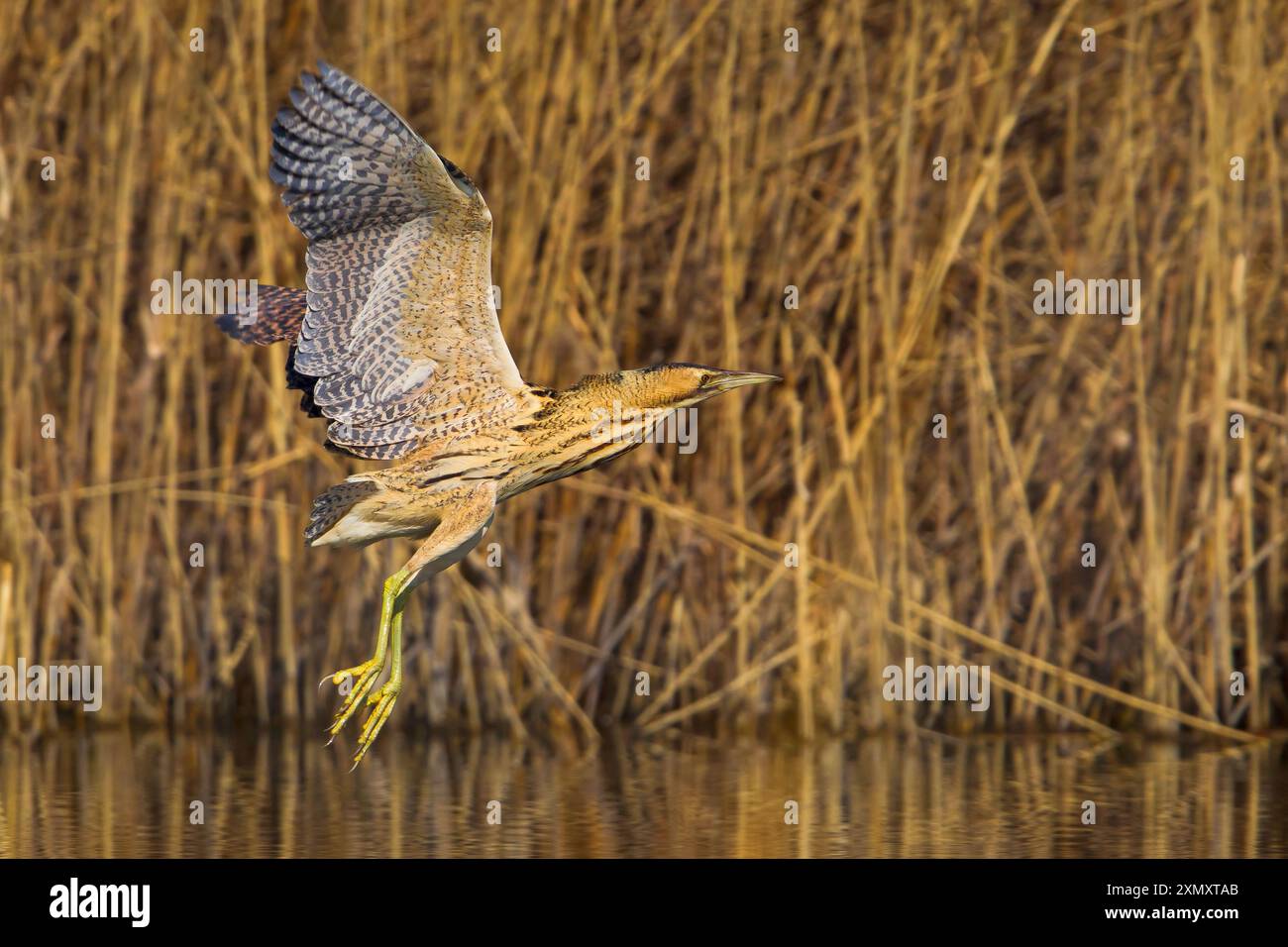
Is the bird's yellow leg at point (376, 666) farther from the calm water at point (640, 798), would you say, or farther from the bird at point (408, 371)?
the calm water at point (640, 798)

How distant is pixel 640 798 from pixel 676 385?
6.06 ft

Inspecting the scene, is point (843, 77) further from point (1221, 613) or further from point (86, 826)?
point (86, 826)

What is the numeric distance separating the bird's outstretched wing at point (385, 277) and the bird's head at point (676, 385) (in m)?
0.35

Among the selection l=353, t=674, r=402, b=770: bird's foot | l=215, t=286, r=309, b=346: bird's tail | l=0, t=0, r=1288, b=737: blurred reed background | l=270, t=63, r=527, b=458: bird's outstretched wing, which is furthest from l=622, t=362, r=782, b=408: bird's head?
l=0, t=0, r=1288, b=737: blurred reed background

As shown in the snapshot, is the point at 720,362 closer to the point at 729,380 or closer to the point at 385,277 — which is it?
the point at 729,380

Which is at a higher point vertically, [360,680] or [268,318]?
[268,318]

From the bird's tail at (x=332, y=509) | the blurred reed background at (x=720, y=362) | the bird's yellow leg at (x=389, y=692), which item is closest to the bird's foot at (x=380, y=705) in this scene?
the bird's yellow leg at (x=389, y=692)

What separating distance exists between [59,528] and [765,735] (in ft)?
9.12

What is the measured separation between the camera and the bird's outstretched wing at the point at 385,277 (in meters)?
5.66

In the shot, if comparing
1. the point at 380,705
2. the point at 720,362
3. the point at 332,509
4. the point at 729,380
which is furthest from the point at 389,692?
the point at 720,362

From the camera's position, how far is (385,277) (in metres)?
5.80

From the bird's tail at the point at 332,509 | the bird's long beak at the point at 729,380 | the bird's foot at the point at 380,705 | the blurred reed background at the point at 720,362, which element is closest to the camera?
the bird's foot at the point at 380,705

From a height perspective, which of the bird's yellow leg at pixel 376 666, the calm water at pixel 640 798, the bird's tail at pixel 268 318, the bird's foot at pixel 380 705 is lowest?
the calm water at pixel 640 798

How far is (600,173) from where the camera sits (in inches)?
332
